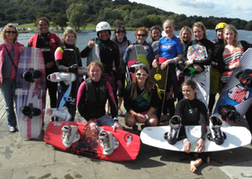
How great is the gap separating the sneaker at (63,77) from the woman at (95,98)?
437mm

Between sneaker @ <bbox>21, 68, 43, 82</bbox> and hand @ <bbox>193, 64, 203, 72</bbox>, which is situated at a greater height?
hand @ <bbox>193, 64, 203, 72</bbox>

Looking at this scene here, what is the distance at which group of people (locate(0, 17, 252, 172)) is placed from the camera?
3.14 m

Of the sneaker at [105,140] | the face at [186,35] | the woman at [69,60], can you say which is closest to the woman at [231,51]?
the face at [186,35]

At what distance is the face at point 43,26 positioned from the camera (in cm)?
363

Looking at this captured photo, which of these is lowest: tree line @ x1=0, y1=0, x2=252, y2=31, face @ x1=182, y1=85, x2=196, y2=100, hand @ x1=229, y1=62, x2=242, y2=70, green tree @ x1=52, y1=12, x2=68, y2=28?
face @ x1=182, y1=85, x2=196, y2=100

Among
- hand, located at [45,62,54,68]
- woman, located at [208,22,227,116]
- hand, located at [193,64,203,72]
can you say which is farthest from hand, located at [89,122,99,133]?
woman, located at [208,22,227,116]

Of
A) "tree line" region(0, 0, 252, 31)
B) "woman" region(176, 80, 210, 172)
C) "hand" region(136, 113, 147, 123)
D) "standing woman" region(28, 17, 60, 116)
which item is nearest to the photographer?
"woman" region(176, 80, 210, 172)

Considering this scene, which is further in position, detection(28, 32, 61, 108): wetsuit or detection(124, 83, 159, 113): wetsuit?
detection(28, 32, 61, 108): wetsuit

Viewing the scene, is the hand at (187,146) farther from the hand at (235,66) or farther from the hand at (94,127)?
the hand at (235,66)

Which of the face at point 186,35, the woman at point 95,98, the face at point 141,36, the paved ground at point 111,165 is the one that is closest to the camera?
the paved ground at point 111,165

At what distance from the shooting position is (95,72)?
310 cm

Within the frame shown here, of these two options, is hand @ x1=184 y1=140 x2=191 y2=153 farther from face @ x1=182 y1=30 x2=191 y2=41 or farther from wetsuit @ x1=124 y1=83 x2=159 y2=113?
face @ x1=182 y1=30 x2=191 y2=41

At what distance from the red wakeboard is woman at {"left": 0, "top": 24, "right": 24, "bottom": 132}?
3.09 feet

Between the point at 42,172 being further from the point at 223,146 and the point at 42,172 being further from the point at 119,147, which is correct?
the point at 223,146
